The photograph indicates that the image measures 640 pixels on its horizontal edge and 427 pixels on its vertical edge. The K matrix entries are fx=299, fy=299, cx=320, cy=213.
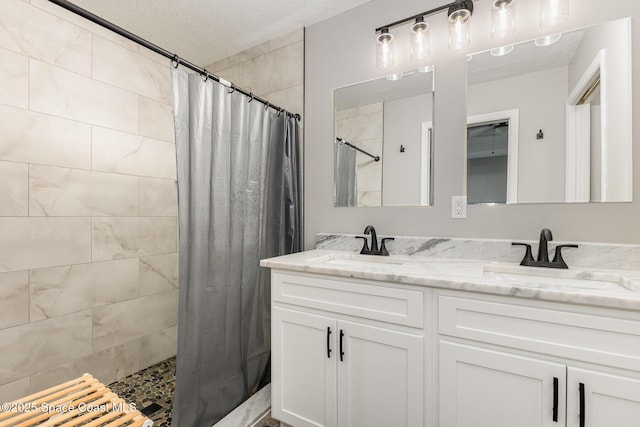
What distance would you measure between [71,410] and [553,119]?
2167mm

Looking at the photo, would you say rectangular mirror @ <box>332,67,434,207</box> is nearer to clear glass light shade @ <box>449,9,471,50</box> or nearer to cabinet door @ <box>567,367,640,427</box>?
clear glass light shade @ <box>449,9,471,50</box>

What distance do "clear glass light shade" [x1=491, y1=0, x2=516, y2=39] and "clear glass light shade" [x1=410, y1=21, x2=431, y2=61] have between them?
12.6 inches

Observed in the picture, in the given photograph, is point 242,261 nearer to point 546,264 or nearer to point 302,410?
point 302,410

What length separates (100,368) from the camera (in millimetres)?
1921

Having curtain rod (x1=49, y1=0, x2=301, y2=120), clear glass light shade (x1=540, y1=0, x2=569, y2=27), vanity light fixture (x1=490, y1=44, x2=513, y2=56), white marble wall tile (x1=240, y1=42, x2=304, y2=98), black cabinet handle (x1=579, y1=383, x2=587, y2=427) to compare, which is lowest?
black cabinet handle (x1=579, y1=383, x2=587, y2=427)

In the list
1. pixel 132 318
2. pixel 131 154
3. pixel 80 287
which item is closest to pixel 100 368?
pixel 132 318

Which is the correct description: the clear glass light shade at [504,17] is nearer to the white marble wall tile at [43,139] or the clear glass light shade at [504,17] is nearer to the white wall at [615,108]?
the white wall at [615,108]

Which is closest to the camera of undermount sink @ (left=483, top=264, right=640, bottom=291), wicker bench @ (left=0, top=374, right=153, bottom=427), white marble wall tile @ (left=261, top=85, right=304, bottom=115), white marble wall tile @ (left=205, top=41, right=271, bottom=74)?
wicker bench @ (left=0, top=374, right=153, bottom=427)

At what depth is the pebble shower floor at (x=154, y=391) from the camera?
64.5 inches

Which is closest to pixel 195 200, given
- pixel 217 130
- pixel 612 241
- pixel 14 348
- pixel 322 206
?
pixel 217 130

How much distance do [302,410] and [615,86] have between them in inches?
79.1

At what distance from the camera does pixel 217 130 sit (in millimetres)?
1554

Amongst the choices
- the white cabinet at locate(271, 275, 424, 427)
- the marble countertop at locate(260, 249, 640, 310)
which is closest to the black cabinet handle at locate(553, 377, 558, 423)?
the marble countertop at locate(260, 249, 640, 310)

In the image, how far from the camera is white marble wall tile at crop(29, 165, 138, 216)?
1.66 m
